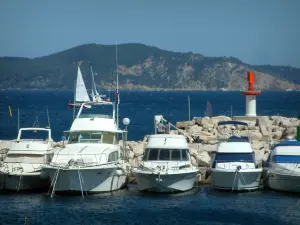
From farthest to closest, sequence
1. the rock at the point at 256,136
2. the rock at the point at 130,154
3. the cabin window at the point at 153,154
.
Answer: the rock at the point at 256,136 → the rock at the point at 130,154 → the cabin window at the point at 153,154

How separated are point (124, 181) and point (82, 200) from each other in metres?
3.25

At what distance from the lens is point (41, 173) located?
90.5ft

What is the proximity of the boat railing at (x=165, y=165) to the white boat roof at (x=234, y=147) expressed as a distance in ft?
5.23

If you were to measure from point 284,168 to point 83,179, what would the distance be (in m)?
8.23

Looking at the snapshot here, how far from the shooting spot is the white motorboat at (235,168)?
92.3 ft

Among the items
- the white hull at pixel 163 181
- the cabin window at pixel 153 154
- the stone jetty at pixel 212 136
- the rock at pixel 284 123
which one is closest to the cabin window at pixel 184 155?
the white hull at pixel 163 181

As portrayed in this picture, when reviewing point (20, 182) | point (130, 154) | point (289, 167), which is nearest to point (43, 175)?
→ point (20, 182)

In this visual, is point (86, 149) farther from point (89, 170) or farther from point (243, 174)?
point (243, 174)

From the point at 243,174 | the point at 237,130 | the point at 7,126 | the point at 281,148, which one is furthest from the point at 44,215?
the point at 7,126

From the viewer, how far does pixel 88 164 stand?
27.5 metres

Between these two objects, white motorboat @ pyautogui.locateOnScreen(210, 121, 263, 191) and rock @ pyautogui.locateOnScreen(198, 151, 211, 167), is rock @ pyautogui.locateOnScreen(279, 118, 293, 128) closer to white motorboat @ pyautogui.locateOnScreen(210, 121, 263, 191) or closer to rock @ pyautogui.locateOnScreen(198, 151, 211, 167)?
rock @ pyautogui.locateOnScreen(198, 151, 211, 167)

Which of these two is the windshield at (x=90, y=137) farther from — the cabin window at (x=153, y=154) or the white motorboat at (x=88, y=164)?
the cabin window at (x=153, y=154)

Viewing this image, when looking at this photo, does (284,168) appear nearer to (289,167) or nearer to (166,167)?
(289,167)

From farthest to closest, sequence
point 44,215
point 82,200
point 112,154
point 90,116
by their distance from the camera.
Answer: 1. point 90,116
2. point 112,154
3. point 82,200
4. point 44,215
